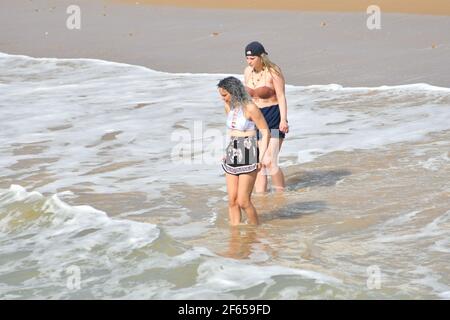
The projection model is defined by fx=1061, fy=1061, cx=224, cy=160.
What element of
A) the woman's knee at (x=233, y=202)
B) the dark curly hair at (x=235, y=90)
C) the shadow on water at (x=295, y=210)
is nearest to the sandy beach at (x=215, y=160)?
the shadow on water at (x=295, y=210)

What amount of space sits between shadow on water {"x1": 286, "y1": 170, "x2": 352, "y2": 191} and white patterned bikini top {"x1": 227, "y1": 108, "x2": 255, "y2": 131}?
2.00 metres

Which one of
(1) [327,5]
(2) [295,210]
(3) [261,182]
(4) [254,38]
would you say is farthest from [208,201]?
(1) [327,5]

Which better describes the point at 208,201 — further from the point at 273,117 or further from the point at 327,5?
the point at 327,5

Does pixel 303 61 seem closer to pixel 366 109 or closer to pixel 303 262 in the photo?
pixel 366 109

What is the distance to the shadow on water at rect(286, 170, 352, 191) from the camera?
38.4 ft

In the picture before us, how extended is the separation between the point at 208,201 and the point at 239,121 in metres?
1.79

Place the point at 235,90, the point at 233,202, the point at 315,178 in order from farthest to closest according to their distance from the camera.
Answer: the point at 315,178 → the point at 233,202 → the point at 235,90

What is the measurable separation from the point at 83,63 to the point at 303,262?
12354 mm

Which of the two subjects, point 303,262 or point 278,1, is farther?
point 278,1

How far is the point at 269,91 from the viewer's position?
10.8m

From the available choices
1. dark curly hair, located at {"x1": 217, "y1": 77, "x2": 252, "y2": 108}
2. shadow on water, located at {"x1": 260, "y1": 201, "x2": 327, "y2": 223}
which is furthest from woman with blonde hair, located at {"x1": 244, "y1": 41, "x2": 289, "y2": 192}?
dark curly hair, located at {"x1": 217, "y1": 77, "x2": 252, "y2": 108}

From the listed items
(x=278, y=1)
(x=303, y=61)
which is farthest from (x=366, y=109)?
(x=278, y=1)

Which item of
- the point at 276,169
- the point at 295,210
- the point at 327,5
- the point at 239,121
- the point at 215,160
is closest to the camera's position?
the point at 239,121
